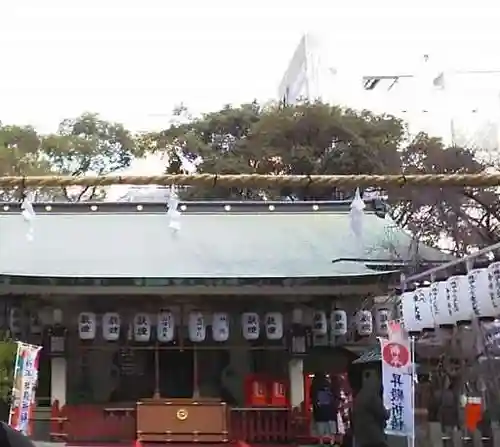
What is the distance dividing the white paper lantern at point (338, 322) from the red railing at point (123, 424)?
1603 millimetres

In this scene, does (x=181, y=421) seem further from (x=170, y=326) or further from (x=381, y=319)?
(x=381, y=319)

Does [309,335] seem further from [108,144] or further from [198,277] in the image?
[108,144]

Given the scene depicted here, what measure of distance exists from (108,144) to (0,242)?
1442 cm

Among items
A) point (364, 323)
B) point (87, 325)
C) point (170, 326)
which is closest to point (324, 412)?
point (364, 323)

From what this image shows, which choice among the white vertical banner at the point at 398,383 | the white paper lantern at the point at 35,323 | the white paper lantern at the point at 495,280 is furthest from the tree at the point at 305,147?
the white paper lantern at the point at 495,280

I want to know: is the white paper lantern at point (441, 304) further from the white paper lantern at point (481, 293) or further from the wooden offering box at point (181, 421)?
the wooden offering box at point (181, 421)

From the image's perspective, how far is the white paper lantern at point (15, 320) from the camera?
14.1 m

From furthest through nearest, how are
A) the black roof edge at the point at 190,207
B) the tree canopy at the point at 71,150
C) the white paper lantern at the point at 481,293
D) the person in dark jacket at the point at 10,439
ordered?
1. the tree canopy at the point at 71,150
2. the black roof edge at the point at 190,207
3. the white paper lantern at the point at 481,293
4. the person in dark jacket at the point at 10,439

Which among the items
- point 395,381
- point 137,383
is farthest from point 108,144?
point 395,381

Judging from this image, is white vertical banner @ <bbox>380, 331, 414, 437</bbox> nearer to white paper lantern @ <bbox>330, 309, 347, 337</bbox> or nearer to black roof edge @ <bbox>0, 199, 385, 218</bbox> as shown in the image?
white paper lantern @ <bbox>330, 309, 347, 337</bbox>

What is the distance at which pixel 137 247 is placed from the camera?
1549 cm

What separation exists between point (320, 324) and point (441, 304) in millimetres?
5518

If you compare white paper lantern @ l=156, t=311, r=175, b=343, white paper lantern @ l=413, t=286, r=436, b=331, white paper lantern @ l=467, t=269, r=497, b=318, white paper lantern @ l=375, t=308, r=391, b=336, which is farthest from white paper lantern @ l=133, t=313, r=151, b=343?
white paper lantern @ l=467, t=269, r=497, b=318

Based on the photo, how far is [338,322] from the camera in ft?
46.1
